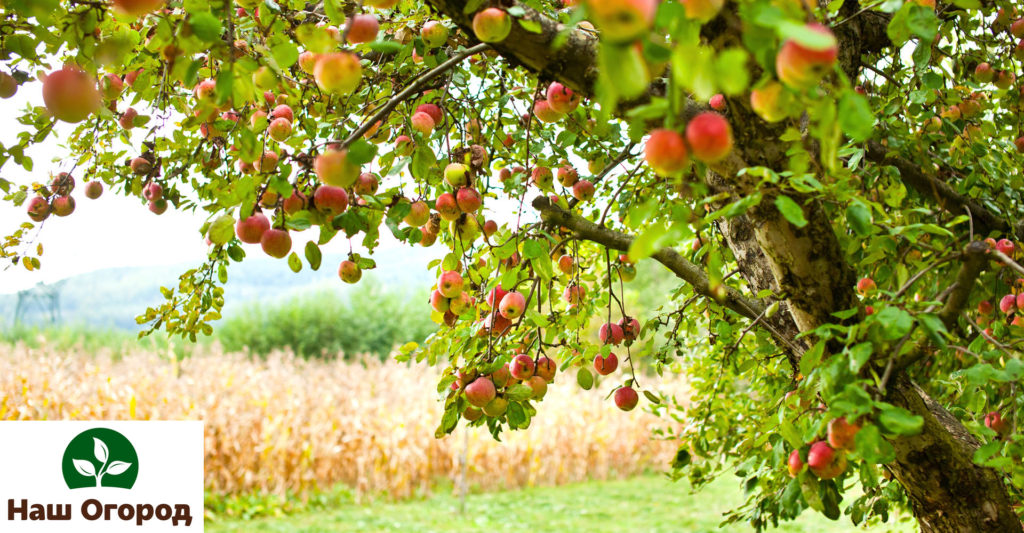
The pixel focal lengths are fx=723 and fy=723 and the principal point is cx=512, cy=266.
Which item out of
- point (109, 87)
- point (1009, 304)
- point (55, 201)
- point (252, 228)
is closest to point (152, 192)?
point (55, 201)

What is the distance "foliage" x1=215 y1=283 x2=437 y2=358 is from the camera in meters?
11.9

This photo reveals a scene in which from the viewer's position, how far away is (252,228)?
3.19ft

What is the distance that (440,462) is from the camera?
6250 millimetres

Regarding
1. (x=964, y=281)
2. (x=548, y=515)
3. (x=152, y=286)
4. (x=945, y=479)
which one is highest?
(x=152, y=286)

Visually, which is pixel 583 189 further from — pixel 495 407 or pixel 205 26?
pixel 205 26

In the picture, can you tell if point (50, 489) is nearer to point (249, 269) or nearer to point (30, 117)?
point (30, 117)

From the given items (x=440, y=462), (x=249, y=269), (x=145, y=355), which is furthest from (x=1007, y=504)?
(x=249, y=269)

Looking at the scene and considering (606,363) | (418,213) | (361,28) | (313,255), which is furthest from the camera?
(606,363)

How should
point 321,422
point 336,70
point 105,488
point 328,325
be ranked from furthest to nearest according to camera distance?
1. point 328,325
2. point 321,422
3. point 105,488
4. point 336,70

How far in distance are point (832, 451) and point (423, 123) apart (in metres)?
0.82

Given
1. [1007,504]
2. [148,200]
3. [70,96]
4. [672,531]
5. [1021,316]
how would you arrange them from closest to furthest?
[70,96], [1007,504], [1021,316], [148,200], [672,531]

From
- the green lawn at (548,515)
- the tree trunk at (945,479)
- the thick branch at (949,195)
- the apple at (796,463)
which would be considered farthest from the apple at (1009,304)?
the green lawn at (548,515)

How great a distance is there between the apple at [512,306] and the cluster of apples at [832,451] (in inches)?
21.0

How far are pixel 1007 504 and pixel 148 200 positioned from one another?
2.08 m
